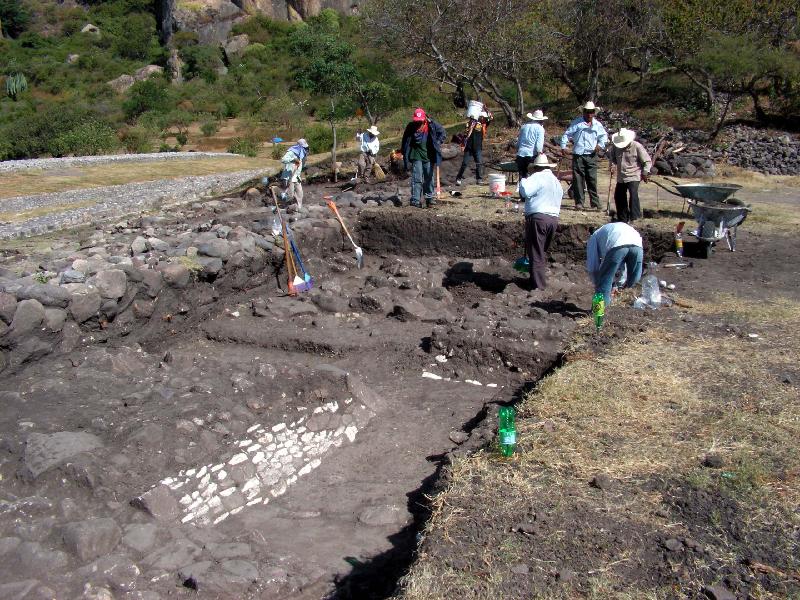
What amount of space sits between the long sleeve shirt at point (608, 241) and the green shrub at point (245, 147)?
77.0 feet

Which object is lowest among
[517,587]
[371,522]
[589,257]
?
[371,522]

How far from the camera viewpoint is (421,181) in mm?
12547

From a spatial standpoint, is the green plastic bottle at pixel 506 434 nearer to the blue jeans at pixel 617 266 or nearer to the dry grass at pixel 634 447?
the dry grass at pixel 634 447

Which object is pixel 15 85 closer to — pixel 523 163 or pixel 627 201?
pixel 523 163

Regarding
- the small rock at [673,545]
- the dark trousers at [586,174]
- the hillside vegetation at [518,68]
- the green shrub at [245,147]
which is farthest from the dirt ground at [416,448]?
the green shrub at [245,147]

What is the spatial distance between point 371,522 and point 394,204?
28.2ft

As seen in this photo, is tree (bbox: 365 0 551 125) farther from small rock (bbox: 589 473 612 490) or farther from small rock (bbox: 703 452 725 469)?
small rock (bbox: 589 473 612 490)

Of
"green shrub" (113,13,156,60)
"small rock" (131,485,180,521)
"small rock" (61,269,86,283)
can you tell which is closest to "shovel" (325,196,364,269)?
"small rock" (61,269,86,283)

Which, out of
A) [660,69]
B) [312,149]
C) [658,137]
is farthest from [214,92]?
[658,137]

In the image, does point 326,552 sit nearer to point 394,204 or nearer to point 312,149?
point 394,204

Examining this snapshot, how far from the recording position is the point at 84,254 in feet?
31.3

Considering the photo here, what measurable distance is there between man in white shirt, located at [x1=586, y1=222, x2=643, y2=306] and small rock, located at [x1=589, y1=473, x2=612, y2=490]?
11.0 ft

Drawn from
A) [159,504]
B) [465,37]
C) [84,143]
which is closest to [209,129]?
[84,143]

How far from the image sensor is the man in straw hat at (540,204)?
27.5 feet
